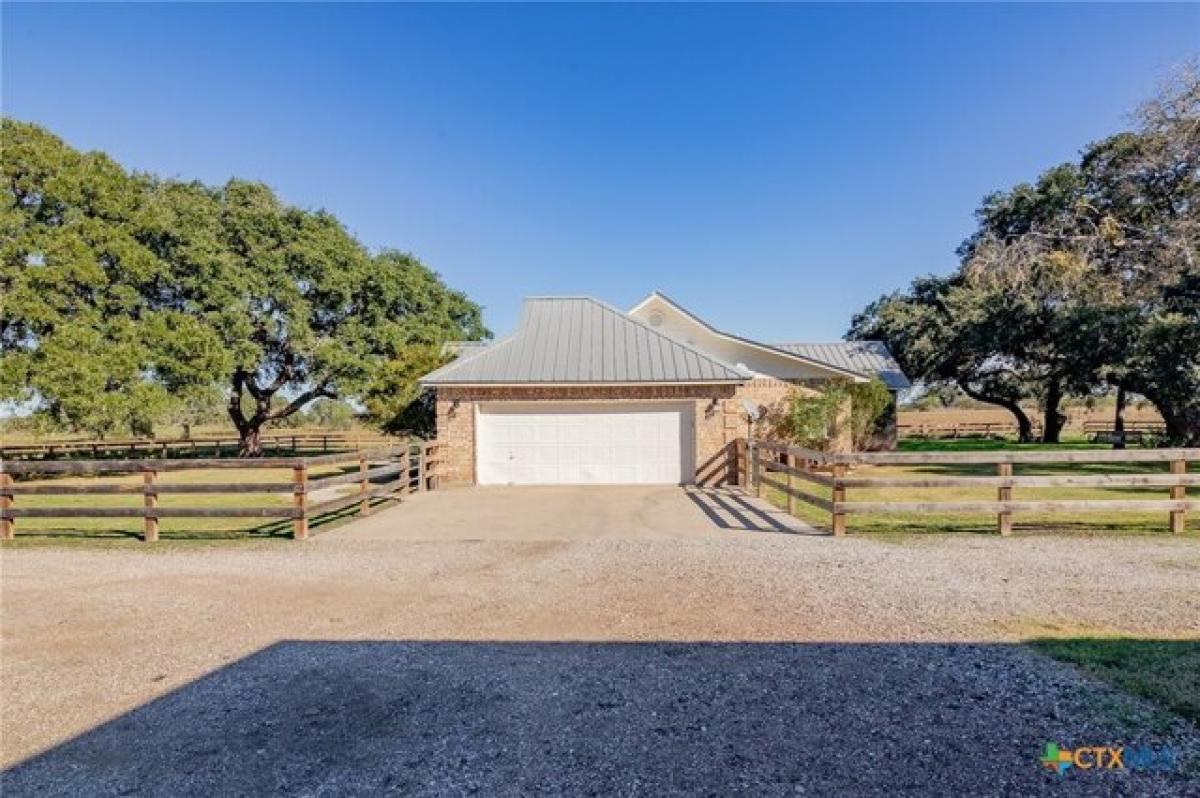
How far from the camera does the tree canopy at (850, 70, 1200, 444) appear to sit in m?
12.1

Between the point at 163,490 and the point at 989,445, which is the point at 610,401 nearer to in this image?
the point at 163,490

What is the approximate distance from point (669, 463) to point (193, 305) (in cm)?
1987

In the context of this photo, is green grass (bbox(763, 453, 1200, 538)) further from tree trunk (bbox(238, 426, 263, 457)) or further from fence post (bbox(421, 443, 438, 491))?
tree trunk (bbox(238, 426, 263, 457))

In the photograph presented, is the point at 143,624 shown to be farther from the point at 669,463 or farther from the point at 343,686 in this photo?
the point at 669,463

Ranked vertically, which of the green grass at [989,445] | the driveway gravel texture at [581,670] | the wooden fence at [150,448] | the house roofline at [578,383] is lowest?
the green grass at [989,445]

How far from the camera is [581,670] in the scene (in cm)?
409

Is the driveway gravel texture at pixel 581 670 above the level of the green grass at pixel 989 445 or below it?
above

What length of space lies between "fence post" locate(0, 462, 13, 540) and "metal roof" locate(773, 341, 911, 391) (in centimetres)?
2312

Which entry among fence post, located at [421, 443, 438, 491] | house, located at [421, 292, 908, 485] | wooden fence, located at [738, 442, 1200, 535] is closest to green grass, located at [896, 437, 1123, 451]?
house, located at [421, 292, 908, 485]

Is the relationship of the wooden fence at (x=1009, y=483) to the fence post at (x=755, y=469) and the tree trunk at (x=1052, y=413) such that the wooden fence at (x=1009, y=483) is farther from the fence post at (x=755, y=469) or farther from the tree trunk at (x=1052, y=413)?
the tree trunk at (x=1052, y=413)

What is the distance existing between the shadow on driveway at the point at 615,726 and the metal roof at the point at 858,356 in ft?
73.6

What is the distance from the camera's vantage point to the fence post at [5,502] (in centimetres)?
880

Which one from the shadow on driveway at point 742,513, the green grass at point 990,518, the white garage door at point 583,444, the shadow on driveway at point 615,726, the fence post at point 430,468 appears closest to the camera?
the shadow on driveway at point 615,726

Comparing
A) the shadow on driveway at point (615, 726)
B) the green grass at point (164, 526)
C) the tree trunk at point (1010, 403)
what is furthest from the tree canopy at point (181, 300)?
the tree trunk at point (1010, 403)
